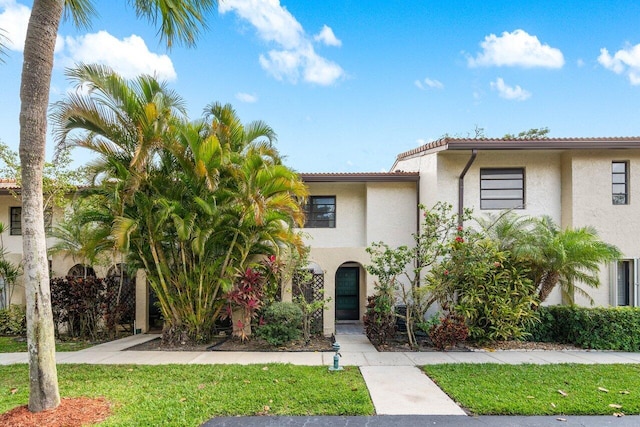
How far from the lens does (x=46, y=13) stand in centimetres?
496

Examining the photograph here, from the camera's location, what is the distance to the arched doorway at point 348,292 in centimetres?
1356

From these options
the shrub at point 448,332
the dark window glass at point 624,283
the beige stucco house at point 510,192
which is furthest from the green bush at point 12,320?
the dark window glass at point 624,283

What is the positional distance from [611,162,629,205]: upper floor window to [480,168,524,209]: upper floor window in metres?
2.58

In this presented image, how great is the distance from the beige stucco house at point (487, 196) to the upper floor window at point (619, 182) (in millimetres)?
25

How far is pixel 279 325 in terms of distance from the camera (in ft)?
29.8

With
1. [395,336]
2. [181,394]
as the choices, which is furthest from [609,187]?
[181,394]

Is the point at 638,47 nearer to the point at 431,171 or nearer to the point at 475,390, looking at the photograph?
the point at 431,171

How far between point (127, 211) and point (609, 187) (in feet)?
44.2

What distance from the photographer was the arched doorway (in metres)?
13.6

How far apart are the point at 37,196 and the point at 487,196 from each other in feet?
36.4

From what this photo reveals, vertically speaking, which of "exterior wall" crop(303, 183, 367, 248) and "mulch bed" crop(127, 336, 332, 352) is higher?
"exterior wall" crop(303, 183, 367, 248)

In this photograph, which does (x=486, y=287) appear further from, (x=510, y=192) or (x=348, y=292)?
(x=348, y=292)

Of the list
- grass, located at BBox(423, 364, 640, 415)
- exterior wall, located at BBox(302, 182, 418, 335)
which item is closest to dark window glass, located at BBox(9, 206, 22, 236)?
exterior wall, located at BBox(302, 182, 418, 335)

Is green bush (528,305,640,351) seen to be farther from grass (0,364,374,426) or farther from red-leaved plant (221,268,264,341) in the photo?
red-leaved plant (221,268,264,341)
